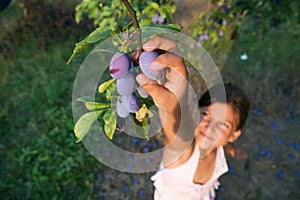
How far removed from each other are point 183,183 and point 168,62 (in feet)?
2.51

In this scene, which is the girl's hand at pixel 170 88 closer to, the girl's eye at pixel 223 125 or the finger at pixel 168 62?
the finger at pixel 168 62

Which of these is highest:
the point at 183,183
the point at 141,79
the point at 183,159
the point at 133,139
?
the point at 141,79

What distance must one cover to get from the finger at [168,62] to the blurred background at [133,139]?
61 cm

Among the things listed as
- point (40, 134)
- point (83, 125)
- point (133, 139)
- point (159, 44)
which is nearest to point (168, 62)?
point (159, 44)

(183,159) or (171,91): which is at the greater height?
(171,91)

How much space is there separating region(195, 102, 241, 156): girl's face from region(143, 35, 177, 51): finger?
61cm

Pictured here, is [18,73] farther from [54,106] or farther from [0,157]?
[0,157]

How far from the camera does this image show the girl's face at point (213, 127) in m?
1.11

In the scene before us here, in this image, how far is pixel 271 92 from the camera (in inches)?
95.7

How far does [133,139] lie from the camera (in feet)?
7.00

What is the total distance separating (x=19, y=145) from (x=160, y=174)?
1.24 meters

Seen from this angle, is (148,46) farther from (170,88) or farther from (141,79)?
(170,88)

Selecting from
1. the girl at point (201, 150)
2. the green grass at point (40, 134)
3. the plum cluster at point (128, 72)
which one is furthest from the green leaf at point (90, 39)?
the green grass at point (40, 134)

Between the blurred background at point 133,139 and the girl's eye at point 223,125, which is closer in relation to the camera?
the girl's eye at point 223,125
